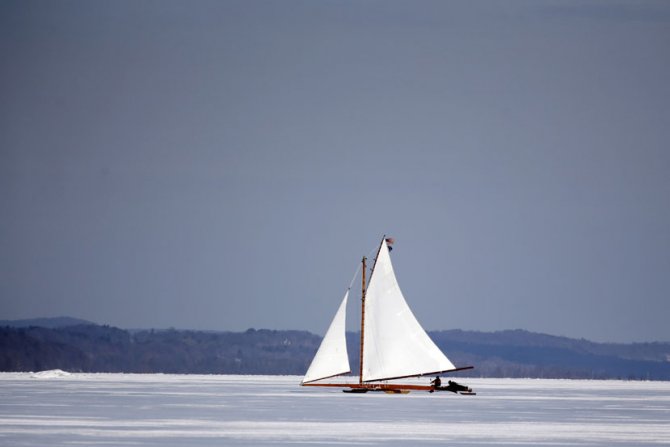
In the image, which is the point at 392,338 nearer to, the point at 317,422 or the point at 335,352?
the point at 335,352

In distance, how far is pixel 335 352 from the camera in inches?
3954

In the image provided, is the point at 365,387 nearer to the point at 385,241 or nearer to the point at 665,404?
the point at 385,241

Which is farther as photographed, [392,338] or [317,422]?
[392,338]

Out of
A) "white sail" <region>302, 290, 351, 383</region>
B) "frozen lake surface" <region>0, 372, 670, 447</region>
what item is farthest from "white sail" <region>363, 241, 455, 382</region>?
"frozen lake surface" <region>0, 372, 670, 447</region>

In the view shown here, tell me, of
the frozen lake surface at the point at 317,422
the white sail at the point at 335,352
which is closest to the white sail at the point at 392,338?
the white sail at the point at 335,352

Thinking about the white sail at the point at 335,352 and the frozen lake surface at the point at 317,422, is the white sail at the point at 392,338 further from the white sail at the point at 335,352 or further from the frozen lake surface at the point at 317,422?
the frozen lake surface at the point at 317,422

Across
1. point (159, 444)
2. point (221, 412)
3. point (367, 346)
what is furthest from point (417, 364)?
point (159, 444)

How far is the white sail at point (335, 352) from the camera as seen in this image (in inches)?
3949

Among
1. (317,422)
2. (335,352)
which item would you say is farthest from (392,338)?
(317,422)

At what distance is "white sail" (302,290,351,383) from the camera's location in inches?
3949

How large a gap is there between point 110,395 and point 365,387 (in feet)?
62.1

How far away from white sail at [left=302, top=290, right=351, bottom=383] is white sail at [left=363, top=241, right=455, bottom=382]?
1997mm

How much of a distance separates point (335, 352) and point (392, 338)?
4.44 m

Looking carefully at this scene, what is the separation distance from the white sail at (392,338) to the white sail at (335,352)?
6.55 ft
